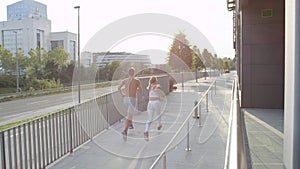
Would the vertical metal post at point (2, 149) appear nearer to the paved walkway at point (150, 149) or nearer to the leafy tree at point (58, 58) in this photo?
the paved walkway at point (150, 149)

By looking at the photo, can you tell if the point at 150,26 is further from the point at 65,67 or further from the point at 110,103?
the point at 65,67

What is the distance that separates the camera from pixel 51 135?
489cm

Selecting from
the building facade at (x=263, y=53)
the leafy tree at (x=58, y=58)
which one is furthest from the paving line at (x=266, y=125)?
the leafy tree at (x=58, y=58)

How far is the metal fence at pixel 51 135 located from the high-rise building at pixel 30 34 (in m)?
48.4

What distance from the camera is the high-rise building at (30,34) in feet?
191

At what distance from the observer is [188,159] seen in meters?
5.06

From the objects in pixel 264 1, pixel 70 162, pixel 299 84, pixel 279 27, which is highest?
pixel 264 1

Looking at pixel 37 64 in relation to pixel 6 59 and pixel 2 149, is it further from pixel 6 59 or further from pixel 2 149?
pixel 2 149

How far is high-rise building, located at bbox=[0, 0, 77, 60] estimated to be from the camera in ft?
191

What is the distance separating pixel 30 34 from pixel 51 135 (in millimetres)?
63107

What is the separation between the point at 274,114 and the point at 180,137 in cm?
263

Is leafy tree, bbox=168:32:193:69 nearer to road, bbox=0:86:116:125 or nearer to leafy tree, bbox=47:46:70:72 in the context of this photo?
road, bbox=0:86:116:125

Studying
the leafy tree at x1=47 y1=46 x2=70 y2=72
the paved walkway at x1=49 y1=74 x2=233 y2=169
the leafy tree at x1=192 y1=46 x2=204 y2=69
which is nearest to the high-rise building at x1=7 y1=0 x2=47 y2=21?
the leafy tree at x1=47 y1=46 x2=70 y2=72

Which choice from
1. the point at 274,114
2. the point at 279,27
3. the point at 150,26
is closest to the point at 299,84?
the point at 274,114
